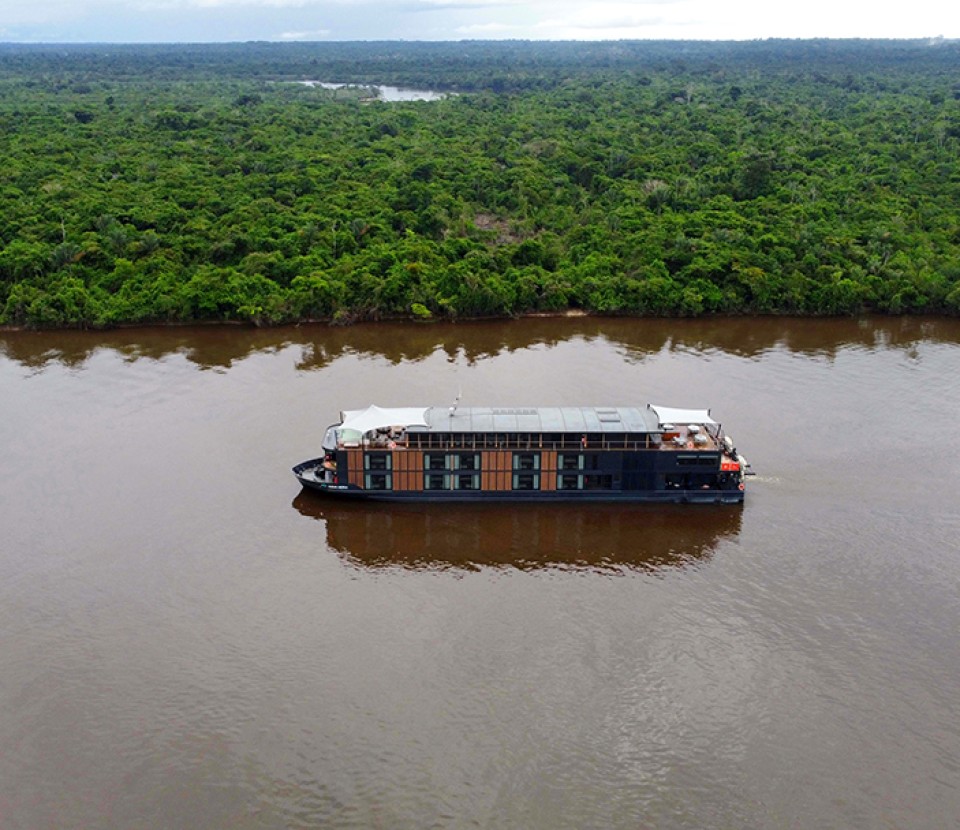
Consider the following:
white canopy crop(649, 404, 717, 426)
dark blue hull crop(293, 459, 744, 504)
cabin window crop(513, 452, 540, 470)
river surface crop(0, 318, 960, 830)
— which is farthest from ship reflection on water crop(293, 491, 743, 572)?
white canopy crop(649, 404, 717, 426)

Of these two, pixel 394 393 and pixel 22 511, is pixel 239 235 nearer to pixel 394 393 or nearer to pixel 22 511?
pixel 394 393

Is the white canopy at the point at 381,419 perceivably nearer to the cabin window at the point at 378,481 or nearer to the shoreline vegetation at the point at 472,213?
the cabin window at the point at 378,481

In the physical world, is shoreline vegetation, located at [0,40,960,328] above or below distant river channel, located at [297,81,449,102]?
below

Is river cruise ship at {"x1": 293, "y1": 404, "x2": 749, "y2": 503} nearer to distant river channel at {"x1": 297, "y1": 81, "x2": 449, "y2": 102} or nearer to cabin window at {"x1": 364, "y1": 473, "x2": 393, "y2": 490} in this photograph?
cabin window at {"x1": 364, "y1": 473, "x2": 393, "y2": 490}

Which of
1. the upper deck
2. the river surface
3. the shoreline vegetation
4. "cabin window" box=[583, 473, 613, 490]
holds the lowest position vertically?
the river surface

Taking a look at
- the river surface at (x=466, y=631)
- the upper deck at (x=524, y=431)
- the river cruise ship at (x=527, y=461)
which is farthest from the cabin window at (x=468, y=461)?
the river surface at (x=466, y=631)

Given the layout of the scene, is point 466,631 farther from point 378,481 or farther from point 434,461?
point 378,481

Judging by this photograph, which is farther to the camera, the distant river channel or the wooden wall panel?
the distant river channel
